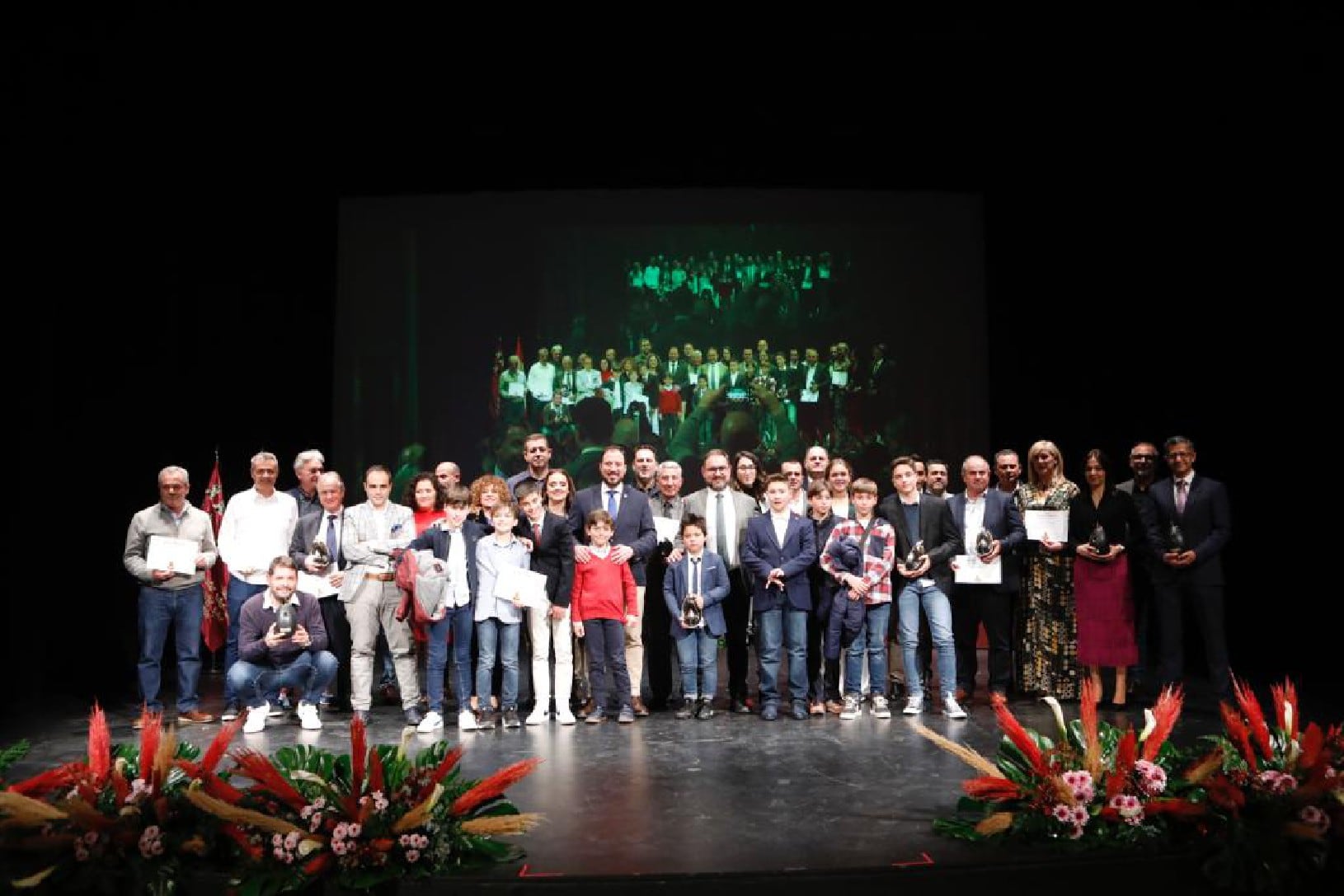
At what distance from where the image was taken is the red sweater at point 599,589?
604 cm

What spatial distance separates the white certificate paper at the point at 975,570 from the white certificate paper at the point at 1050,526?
297 millimetres

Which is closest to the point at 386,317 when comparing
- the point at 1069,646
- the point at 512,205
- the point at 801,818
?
the point at 512,205

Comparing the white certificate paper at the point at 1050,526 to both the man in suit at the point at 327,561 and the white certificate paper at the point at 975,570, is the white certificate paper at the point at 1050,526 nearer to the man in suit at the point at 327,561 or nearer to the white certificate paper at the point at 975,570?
the white certificate paper at the point at 975,570

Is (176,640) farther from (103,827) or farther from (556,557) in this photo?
(103,827)

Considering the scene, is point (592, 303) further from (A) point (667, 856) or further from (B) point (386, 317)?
(A) point (667, 856)

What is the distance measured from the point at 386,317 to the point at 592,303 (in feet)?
5.93

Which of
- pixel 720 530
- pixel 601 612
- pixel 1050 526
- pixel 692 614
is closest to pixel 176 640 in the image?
pixel 601 612

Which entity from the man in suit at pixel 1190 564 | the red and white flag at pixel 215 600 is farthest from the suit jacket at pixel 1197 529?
the red and white flag at pixel 215 600

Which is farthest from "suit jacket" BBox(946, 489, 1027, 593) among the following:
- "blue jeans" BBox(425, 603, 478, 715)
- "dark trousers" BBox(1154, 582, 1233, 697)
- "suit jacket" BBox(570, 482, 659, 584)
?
"blue jeans" BBox(425, 603, 478, 715)

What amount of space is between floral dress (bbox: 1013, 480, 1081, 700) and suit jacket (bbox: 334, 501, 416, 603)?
3618mm

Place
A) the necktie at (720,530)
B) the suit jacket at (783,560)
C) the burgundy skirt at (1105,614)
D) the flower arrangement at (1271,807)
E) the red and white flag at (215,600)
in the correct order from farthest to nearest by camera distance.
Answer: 1. the red and white flag at (215,600)
2. the necktie at (720,530)
3. the burgundy skirt at (1105,614)
4. the suit jacket at (783,560)
5. the flower arrangement at (1271,807)

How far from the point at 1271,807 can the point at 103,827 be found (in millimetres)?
3470

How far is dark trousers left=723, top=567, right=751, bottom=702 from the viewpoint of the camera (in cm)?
645

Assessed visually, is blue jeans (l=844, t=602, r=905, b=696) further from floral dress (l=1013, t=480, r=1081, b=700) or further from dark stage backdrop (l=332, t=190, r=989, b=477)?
dark stage backdrop (l=332, t=190, r=989, b=477)
